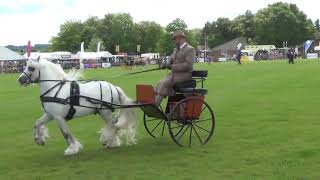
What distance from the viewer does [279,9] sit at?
479 ft

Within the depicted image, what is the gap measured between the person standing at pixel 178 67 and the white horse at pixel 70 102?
2.30 ft

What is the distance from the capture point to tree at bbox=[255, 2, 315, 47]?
142 meters

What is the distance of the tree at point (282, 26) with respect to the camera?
141875 millimetres

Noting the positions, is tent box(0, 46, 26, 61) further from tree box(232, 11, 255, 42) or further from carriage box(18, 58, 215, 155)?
tree box(232, 11, 255, 42)

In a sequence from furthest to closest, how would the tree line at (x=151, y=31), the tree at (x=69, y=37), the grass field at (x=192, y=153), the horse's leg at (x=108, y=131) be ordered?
the tree at (x=69, y=37), the tree line at (x=151, y=31), the horse's leg at (x=108, y=131), the grass field at (x=192, y=153)


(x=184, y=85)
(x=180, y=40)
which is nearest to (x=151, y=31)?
(x=180, y=40)

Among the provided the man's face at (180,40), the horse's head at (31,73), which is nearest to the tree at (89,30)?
the man's face at (180,40)

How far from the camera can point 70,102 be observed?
35.2 feet

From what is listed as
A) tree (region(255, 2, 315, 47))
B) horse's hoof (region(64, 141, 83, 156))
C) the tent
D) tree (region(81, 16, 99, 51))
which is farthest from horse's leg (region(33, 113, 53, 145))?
tree (region(81, 16, 99, 51))

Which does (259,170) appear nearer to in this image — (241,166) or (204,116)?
(241,166)

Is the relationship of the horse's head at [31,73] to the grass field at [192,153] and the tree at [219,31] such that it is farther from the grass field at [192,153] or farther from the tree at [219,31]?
the tree at [219,31]

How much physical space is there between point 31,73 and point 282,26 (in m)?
136

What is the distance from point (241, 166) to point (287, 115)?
263 inches

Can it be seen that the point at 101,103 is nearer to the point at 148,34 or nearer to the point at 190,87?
the point at 190,87
